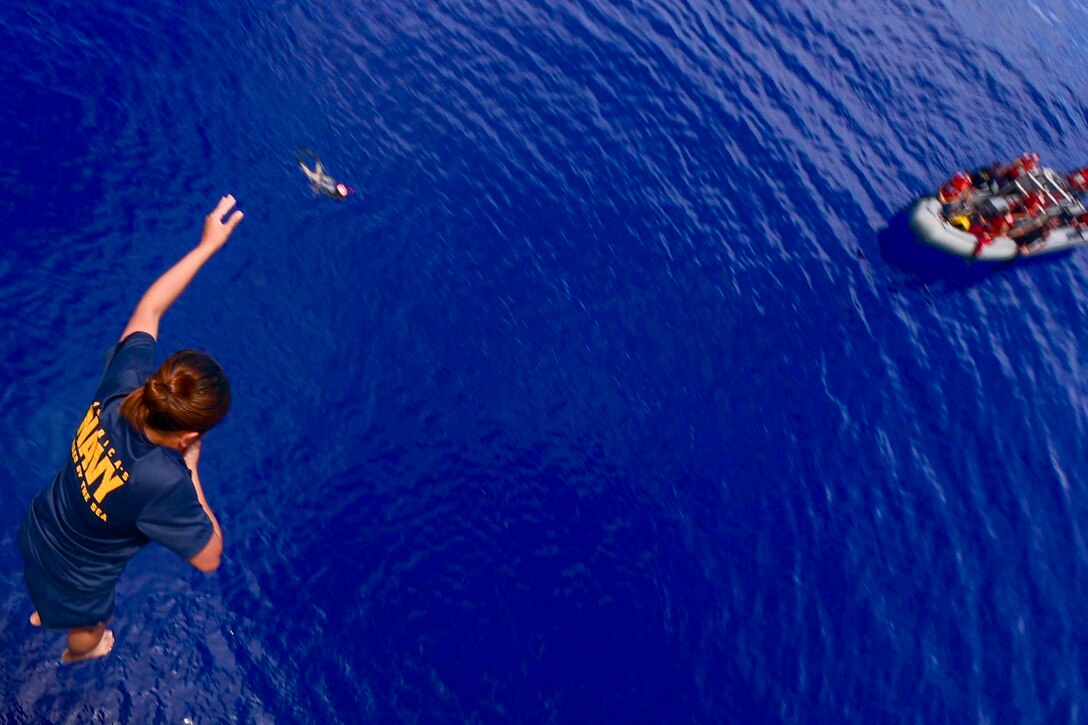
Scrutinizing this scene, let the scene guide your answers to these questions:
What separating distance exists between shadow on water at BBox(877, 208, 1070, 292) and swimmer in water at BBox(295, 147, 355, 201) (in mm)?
14817

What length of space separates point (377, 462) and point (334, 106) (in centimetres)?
964

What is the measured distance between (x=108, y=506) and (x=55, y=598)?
179 centimetres

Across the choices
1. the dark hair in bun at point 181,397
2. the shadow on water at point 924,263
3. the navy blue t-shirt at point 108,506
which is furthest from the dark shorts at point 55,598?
the shadow on water at point 924,263

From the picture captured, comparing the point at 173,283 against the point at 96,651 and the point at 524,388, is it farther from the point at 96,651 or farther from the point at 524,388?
the point at 524,388

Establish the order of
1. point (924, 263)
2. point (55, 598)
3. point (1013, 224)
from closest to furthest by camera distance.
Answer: point (55, 598) < point (924, 263) < point (1013, 224)

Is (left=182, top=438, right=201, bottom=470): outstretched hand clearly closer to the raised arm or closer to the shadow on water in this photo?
the raised arm

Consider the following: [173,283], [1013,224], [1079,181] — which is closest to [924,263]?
[1013,224]

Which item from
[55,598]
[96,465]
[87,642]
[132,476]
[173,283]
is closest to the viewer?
[132,476]

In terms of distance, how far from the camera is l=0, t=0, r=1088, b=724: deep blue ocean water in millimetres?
12641

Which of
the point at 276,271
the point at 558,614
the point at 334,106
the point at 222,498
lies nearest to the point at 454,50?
the point at 334,106

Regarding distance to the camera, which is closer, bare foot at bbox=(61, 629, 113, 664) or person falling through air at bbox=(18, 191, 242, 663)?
person falling through air at bbox=(18, 191, 242, 663)

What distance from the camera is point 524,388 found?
15859 millimetres

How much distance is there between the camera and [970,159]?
25500 mm

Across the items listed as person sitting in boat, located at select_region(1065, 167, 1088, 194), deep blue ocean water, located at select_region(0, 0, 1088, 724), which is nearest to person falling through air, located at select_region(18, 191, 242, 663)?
deep blue ocean water, located at select_region(0, 0, 1088, 724)
